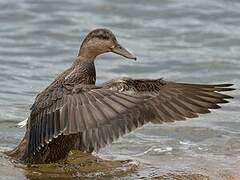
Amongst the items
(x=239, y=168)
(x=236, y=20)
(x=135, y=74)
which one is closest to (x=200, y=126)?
(x=239, y=168)

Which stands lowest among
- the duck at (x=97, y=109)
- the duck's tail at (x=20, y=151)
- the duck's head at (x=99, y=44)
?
the duck's tail at (x=20, y=151)

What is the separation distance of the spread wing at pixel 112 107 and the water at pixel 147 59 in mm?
532

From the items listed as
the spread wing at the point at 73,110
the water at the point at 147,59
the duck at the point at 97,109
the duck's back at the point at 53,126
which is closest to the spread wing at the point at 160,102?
the duck at the point at 97,109

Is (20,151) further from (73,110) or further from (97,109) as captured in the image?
(97,109)

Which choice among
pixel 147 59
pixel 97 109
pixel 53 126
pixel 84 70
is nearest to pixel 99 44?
pixel 84 70

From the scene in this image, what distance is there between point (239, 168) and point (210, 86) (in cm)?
95

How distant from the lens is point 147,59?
43.2ft

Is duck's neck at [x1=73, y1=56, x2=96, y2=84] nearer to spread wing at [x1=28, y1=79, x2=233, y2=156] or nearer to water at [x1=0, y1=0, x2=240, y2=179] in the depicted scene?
spread wing at [x1=28, y1=79, x2=233, y2=156]

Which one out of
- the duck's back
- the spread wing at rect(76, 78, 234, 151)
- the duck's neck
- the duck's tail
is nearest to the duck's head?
the duck's neck

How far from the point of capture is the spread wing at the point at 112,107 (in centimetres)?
712

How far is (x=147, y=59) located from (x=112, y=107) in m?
6.15

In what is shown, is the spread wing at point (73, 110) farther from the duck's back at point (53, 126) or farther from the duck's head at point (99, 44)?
the duck's head at point (99, 44)

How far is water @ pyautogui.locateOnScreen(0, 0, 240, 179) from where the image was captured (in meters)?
9.06

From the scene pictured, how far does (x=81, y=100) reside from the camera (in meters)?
7.35
